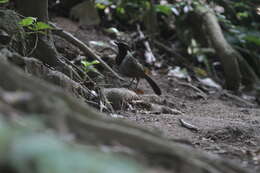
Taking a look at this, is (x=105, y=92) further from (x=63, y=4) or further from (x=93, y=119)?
(x=63, y=4)

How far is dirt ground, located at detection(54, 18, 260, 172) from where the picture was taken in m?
2.75

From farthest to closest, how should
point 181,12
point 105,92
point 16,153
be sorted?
1. point 181,12
2. point 105,92
3. point 16,153

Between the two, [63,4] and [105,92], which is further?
[63,4]

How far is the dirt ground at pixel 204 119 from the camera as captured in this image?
2754 millimetres

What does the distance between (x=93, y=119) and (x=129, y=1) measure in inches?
230

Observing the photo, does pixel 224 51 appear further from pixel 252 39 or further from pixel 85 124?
pixel 85 124

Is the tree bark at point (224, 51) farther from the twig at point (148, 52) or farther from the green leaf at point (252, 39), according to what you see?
the twig at point (148, 52)

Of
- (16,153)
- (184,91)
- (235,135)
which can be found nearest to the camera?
(16,153)

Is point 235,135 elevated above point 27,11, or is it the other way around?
point 27,11

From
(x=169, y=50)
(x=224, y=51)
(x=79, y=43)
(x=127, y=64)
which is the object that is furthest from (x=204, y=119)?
(x=169, y=50)

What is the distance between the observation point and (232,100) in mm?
6168

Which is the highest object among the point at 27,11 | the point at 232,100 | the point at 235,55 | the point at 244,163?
the point at 27,11

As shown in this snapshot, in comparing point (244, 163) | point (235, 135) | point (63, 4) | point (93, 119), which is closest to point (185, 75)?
point (63, 4)

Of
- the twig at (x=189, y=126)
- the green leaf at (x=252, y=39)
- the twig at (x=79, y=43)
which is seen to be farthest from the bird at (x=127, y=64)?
the green leaf at (x=252, y=39)
